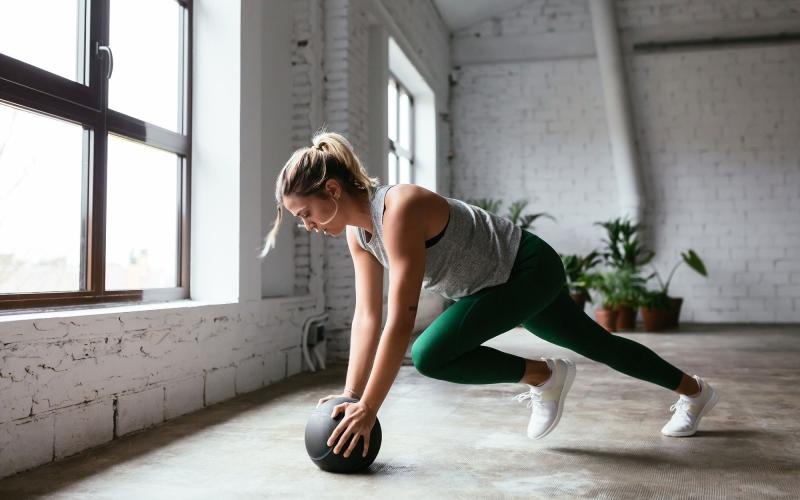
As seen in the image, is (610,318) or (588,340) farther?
(610,318)

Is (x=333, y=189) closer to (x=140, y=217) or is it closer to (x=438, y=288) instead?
(x=438, y=288)

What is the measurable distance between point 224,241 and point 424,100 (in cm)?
553

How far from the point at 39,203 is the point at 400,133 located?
5.94 meters

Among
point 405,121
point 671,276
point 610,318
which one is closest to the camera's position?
point 610,318

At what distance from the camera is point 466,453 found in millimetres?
2500

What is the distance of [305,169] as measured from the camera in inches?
80.7

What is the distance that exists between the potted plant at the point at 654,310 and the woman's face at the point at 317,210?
6155 mm

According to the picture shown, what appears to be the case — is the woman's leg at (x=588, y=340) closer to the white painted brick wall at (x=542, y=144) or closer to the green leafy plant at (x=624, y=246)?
the green leafy plant at (x=624, y=246)

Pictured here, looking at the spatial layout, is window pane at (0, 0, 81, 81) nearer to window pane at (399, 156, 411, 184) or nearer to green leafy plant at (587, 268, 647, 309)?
window pane at (399, 156, 411, 184)

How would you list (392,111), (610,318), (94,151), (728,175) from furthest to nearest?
1. (728,175)
2. (392,111)
3. (610,318)
4. (94,151)

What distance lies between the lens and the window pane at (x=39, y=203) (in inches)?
103

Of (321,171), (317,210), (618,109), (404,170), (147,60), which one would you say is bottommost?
(317,210)

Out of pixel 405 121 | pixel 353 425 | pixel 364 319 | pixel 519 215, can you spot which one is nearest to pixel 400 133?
pixel 405 121

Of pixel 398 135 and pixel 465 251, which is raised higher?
pixel 398 135
